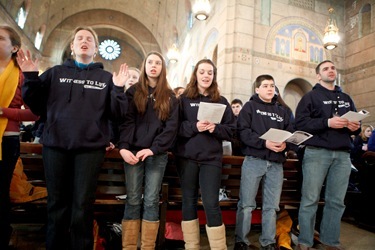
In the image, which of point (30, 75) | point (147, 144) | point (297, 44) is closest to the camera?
point (30, 75)

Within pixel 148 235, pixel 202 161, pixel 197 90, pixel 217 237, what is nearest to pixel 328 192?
pixel 217 237

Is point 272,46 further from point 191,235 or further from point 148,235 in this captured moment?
point 148,235

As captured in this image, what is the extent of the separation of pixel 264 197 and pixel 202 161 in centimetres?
88

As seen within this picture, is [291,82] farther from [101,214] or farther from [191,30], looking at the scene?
[101,214]

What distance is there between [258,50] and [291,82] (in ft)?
6.51

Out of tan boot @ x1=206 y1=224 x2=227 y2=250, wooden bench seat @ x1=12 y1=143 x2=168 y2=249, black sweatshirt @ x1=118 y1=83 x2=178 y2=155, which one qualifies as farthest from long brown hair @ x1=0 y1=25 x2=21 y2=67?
tan boot @ x1=206 y1=224 x2=227 y2=250

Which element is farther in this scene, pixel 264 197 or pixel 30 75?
pixel 264 197

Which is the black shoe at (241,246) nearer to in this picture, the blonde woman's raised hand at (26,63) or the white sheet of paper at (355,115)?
the white sheet of paper at (355,115)

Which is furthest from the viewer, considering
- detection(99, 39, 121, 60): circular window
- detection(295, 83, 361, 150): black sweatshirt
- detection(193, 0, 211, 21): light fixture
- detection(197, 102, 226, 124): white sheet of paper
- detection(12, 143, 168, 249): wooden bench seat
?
detection(99, 39, 121, 60): circular window

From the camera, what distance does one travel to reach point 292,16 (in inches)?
384

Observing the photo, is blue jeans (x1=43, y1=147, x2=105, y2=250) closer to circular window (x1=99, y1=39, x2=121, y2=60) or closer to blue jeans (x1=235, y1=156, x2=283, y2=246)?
blue jeans (x1=235, y1=156, x2=283, y2=246)

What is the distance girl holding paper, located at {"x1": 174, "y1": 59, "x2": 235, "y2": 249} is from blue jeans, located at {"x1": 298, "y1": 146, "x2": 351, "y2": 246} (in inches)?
41.6

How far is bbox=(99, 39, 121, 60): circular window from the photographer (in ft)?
80.7

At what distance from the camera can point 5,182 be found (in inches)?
82.1
